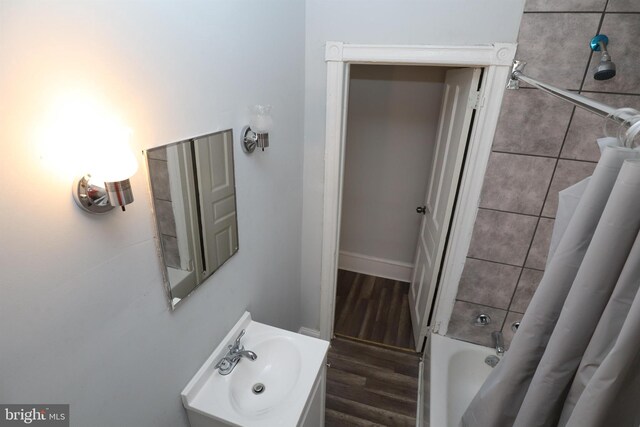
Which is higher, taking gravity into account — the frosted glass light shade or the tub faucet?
the frosted glass light shade

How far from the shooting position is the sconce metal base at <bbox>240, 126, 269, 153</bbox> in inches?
55.4

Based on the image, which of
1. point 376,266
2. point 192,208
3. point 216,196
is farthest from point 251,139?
point 376,266

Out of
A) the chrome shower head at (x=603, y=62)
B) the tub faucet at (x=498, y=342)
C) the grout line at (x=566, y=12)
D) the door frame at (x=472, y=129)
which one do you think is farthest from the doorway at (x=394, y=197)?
the chrome shower head at (x=603, y=62)

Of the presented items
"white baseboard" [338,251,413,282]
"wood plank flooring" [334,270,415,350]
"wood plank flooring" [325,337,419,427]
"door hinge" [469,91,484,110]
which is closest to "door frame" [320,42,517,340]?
"door hinge" [469,91,484,110]

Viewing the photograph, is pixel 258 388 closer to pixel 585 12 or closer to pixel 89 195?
pixel 89 195

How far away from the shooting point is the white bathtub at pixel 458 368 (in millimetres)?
1992

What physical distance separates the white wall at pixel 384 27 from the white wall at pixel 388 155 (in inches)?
40.2

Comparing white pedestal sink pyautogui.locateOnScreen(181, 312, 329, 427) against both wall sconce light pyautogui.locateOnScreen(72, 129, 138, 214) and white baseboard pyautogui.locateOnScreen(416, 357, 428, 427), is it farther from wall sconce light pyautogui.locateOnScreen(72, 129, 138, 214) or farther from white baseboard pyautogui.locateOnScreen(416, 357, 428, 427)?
wall sconce light pyautogui.locateOnScreen(72, 129, 138, 214)

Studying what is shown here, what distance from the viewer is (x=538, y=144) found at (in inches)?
64.1

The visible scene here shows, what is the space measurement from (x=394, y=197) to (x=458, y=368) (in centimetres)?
151

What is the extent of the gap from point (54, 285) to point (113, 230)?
175 millimetres

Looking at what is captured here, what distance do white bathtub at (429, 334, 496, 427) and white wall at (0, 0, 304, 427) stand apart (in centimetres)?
132

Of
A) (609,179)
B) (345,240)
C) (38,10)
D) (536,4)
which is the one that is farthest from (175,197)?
(345,240)

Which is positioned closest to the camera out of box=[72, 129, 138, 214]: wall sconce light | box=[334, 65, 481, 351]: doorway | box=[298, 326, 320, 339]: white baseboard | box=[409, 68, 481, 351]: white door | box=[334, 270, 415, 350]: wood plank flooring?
box=[72, 129, 138, 214]: wall sconce light
